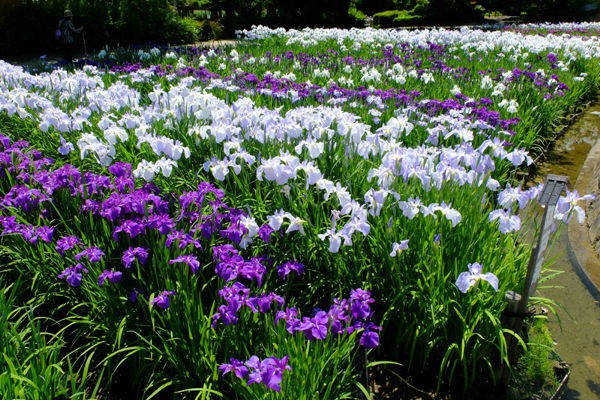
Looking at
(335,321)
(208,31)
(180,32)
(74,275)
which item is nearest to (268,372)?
(335,321)

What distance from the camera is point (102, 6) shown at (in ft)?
55.5

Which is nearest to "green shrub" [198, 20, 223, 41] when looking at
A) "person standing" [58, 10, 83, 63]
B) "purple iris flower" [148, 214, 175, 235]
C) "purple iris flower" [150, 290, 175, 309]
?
"person standing" [58, 10, 83, 63]

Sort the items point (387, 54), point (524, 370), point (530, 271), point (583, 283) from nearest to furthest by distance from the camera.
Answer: point (530, 271)
point (524, 370)
point (583, 283)
point (387, 54)

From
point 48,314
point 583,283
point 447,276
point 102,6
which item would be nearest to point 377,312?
point 447,276

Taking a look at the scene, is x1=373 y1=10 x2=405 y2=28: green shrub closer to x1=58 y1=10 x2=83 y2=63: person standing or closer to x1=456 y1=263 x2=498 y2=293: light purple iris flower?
x1=58 y1=10 x2=83 y2=63: person standing

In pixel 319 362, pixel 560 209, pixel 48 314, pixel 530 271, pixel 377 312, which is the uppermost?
pixel 560 209

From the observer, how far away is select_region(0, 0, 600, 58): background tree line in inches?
640

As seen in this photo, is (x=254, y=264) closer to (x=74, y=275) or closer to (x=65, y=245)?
(x=74, y=275)

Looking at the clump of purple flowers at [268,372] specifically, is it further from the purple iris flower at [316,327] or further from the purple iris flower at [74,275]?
the purple iris flower at [74,275]

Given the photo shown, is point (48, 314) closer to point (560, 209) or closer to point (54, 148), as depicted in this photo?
point (54, 148)

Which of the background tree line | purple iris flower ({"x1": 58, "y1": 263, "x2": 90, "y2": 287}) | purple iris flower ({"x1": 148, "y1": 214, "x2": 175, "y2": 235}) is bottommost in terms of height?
purple iris flower ({"x1": 58, "y1": 263, "x2": 90, "y2": 287})

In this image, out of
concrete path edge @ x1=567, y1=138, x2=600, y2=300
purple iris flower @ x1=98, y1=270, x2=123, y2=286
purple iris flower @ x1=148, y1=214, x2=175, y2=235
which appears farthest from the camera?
concrete path edge @ x1=567, y1=138, x2=600, y2=300

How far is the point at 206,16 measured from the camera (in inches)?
1116

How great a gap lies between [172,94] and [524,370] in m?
3.70
